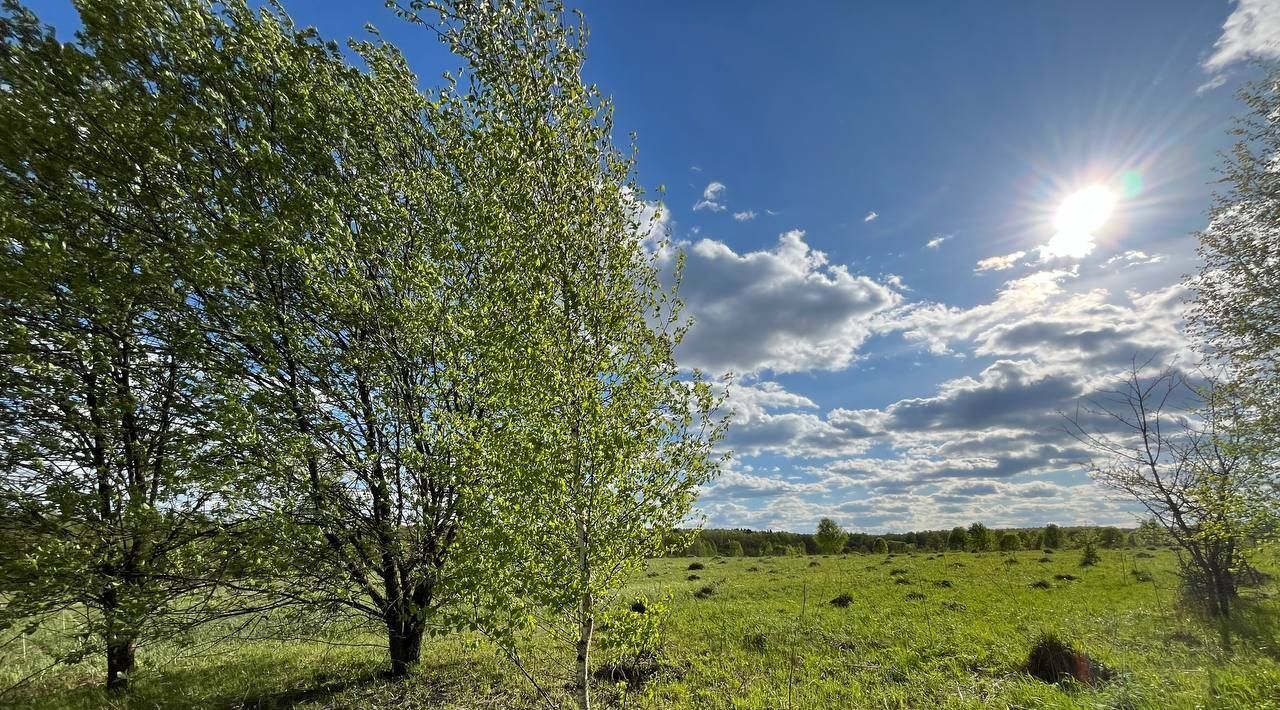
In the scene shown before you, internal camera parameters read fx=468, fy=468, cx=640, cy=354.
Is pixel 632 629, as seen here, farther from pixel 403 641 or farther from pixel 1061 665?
pixel 1061 665

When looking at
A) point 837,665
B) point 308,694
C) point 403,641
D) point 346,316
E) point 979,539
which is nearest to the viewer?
point 346,316

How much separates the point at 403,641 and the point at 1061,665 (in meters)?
16.2

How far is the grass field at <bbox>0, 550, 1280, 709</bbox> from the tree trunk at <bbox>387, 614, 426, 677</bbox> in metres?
0.44

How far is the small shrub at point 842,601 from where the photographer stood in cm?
2228

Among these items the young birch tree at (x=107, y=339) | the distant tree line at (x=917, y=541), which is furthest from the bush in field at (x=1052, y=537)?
the young birch tree at (x=107, y=339)

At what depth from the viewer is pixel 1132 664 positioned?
1091cm

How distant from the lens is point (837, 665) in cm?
1279

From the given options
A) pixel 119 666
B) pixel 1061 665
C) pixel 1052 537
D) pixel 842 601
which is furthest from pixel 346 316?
pixel 1052 537

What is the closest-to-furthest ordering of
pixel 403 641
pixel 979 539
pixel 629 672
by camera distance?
pixel 629 672
pixel 403 641
pixel 979 539

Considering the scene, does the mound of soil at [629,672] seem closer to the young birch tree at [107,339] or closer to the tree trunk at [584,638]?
the tree trunk at [584,638]

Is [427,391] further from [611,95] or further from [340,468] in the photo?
[611,95]

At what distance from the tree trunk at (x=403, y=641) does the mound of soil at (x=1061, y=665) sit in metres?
14.4

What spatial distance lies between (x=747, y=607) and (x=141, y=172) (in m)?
25.4

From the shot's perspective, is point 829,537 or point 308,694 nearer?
point 308,694
